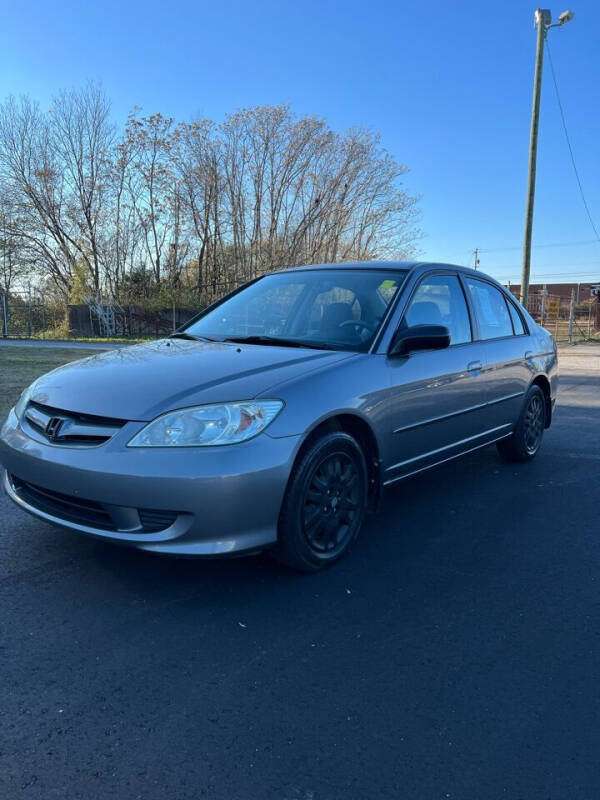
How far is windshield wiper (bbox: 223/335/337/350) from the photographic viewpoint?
361cm

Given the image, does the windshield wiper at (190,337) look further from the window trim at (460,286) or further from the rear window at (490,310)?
the rear window at (490,310)

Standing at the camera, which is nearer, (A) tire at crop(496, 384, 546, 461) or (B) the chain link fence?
(A) tire at crop(496, 384, 546, 461)

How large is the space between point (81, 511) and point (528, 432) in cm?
411

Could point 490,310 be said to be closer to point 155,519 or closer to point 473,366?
point 473,366

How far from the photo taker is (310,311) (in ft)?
13.3

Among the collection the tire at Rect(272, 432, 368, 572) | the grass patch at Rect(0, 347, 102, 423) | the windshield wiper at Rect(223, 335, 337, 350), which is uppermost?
the windshield wiper at Rect(223, 335, 337, 350)

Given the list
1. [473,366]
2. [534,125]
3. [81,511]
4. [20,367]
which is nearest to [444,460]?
[473,366]

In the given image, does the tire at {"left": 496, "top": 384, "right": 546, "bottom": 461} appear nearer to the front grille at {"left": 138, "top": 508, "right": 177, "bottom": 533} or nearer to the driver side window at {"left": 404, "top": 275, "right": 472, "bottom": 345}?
the driver side window at {"left": 404, "top": 275, "right": 472, "bottom": 345}

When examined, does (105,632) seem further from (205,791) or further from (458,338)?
(458,338)

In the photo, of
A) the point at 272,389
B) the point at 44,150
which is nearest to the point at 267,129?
the point at 44,150

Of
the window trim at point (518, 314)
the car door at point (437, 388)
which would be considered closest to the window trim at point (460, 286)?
the car door at point (437, 388)

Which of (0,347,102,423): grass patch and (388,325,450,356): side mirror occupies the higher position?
(388,325,450,356): side mirror

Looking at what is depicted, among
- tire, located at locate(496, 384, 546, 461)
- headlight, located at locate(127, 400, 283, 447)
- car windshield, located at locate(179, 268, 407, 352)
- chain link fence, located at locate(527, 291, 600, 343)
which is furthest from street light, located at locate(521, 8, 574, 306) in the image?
→ headlight, located at locate(127, 400, 283, 447)

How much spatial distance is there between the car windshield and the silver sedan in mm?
14
